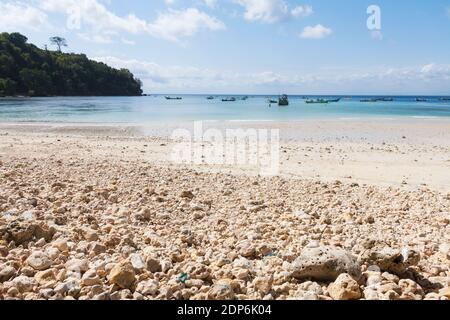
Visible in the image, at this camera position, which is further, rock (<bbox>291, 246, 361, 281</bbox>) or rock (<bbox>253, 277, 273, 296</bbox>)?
rock (<bbox>291, 246, 361, 281</bbox>)

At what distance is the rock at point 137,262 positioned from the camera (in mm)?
3523

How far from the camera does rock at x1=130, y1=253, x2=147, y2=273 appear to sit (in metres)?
3.52

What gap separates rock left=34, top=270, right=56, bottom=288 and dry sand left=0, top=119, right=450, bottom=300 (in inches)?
0.5

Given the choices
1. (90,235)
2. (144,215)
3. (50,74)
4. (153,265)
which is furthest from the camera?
(50,74)

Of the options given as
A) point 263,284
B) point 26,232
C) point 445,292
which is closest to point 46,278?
point 26,232

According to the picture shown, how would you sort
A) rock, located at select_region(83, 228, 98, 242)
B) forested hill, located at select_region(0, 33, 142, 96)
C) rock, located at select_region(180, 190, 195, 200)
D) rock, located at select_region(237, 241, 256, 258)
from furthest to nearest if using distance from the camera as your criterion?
forested hill, located at select_region(0, 33, 142, 96) < rock, located at select_region(180, 190, 195, 200) < rock, located at select_region(83, 228, 98, 242) < rock, located at select_region(237, 241, 256, 258)

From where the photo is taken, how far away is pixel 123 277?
10.7 ft

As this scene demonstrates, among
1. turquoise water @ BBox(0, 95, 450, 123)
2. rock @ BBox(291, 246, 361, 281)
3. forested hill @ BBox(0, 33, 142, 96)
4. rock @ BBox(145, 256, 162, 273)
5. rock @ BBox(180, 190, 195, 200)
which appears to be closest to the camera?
rock @ BBox(291, 246, 361, 281)

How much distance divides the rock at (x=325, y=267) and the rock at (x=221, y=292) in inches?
29.2

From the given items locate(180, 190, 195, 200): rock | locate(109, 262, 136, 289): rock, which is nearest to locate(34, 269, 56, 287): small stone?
locate(109, 262, 136, 289): rock

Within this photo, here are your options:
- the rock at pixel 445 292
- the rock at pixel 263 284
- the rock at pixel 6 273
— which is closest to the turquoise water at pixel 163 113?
the rock at pixel 6 273

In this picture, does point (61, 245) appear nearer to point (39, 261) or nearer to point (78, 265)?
point (39, 261)

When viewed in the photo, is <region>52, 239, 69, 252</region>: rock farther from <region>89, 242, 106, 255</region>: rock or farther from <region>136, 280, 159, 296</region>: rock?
<region>136, 280, 159, 296</region>: rock

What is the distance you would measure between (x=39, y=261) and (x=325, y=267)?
2.93 meters
